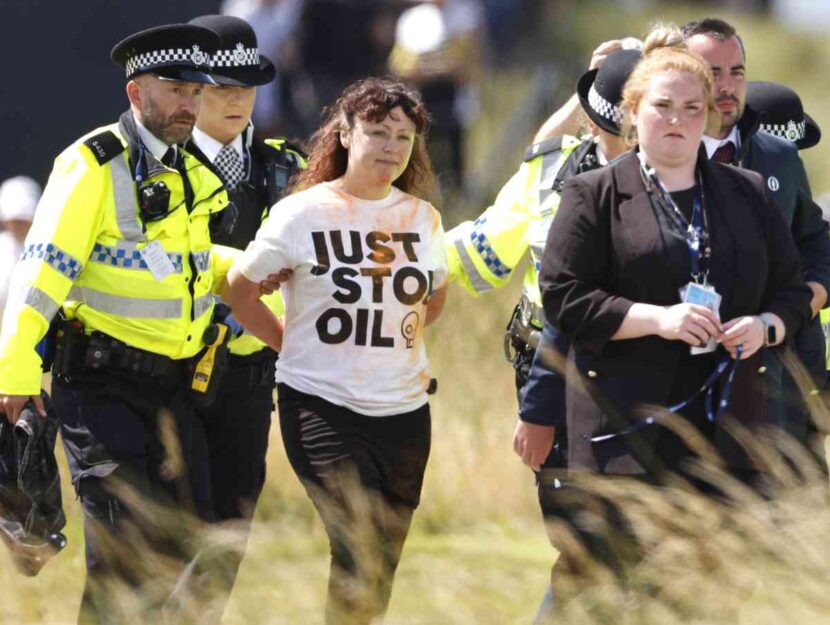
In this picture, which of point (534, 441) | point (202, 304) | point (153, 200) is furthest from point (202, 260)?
point (534, 441)

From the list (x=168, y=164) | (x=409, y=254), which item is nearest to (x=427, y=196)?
(x=409, y=254)

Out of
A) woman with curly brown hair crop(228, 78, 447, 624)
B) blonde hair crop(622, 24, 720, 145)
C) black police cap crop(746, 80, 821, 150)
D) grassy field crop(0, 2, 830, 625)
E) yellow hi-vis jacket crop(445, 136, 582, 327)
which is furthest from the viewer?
black police cap crop(746, 80, 821, 150)

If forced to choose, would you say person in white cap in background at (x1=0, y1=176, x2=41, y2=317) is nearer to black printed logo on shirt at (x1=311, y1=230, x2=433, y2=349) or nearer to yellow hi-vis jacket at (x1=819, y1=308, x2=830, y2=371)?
black printed logo on shirt at (x1=311, y1=230, x2=433, y2=349)

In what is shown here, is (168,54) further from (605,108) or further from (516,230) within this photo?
(605,108)

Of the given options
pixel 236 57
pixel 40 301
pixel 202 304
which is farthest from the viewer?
pixel 236 57

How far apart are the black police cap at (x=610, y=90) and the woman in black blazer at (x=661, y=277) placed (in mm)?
489

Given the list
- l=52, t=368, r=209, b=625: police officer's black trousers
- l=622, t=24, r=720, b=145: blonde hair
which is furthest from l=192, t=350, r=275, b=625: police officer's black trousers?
l=622, t=24, r=720, b=145: blonde hair

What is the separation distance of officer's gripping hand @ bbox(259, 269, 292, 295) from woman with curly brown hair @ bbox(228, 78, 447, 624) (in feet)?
0.07

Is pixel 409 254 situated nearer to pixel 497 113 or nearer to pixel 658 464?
pixel 658 464

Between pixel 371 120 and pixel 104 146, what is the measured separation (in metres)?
0.78

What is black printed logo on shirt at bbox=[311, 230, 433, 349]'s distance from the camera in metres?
6.18

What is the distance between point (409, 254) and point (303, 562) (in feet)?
3.66

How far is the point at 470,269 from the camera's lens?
6.67 metres

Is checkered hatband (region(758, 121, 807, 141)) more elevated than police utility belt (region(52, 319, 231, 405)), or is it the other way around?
checkered hatband (region(758, 121, 807, 141))
